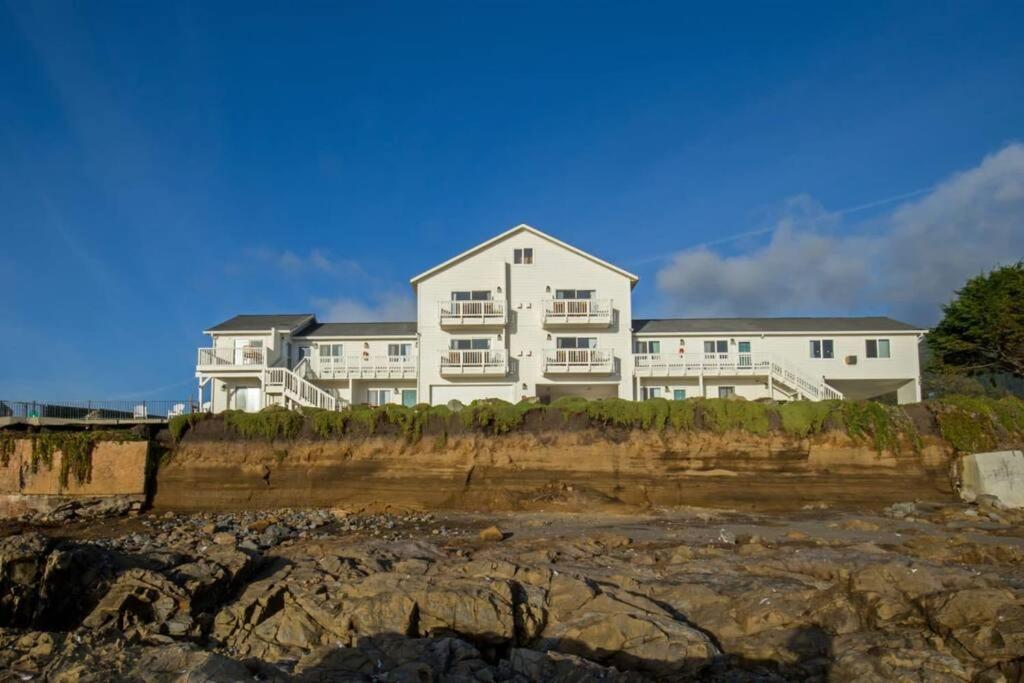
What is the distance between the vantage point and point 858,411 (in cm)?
2297

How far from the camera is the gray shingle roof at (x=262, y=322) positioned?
32812 mm

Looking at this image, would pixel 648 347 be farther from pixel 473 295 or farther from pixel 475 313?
pixel 473 295

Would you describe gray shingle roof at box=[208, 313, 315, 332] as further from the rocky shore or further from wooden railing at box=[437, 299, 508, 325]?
the rocky shore

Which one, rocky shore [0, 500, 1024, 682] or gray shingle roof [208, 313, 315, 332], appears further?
gray shingle roof [208, 313, 315, 332]

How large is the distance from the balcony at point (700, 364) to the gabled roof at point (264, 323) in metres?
17.0

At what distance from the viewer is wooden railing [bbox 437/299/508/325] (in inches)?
1225

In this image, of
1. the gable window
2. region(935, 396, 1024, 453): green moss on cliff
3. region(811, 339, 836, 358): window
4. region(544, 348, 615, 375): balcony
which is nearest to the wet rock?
region(544, 348, 615, 375): balcony

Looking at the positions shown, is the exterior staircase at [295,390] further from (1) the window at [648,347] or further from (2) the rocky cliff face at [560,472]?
(1) the window at [648,347]

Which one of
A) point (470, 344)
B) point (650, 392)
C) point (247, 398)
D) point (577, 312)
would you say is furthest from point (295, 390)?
point (650, 392)

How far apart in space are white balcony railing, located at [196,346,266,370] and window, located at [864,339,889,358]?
92.8 feet

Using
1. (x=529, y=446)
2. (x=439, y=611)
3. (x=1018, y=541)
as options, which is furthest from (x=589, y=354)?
(x=439, y=611)

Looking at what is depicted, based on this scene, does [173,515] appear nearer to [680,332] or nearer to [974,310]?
[680,332]

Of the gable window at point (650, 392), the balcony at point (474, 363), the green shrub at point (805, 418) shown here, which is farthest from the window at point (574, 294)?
the green shrub at point (805, 418)

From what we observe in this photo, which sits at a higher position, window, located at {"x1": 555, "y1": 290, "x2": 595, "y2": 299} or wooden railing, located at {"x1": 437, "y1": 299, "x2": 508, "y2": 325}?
window, located at {"x1": 555, "y1": 290, "x2": 595, "y2": 299}
